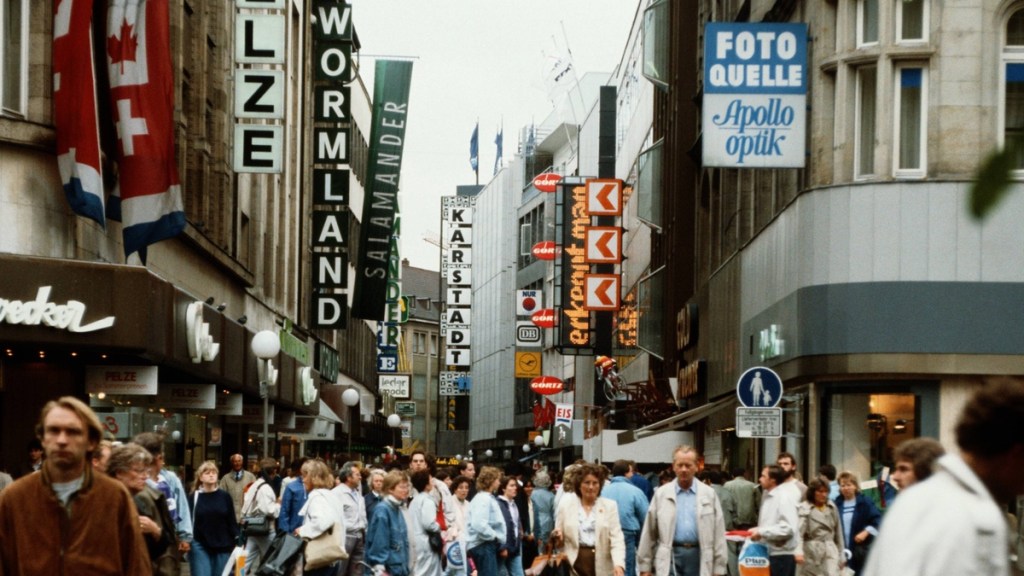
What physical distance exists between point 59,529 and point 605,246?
5282cm

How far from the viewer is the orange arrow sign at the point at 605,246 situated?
59781 millimetres

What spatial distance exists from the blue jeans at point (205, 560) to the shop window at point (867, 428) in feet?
27.6

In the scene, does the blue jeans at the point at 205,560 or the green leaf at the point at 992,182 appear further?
the blue jeans at the point at 205,560

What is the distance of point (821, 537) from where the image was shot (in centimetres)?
1700

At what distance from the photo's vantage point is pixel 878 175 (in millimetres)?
22234

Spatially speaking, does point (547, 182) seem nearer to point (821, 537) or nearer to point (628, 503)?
point (628, 503)

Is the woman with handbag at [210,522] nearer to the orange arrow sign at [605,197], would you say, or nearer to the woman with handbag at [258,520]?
the woman with handbag at [258,520]

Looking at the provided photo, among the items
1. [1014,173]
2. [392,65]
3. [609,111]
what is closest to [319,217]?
[392,65]

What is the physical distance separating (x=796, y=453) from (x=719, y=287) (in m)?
9.95

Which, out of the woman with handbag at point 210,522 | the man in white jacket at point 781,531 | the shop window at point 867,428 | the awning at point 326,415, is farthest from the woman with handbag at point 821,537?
the awning at point 326,415

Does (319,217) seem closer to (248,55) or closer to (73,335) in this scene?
(248,55)

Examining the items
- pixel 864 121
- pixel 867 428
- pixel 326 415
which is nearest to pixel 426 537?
pixel 867 428

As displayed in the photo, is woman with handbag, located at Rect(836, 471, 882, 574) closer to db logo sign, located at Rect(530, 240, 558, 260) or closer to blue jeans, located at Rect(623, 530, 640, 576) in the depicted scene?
blue jeans, located at Rect(623, 530, 640, 576)

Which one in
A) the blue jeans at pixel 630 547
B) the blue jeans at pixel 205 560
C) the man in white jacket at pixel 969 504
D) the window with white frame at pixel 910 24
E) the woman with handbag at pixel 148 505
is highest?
the window with white frame at pixel 910 24
